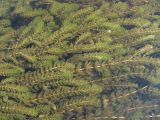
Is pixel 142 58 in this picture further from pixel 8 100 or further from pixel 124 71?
pixel 8 100

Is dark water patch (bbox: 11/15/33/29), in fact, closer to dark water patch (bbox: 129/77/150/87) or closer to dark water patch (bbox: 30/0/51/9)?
dark water patch (bbox: 30/0/51/9)

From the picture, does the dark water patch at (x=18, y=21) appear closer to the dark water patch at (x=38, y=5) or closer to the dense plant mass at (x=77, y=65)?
the dense plant mass at (x=77, y=65)

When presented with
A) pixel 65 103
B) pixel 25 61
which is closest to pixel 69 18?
pixel 25 61

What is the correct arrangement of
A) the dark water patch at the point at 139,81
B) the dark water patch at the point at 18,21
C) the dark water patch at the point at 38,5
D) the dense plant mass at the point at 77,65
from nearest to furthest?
the dense plant mass at the point at 77,65 → the dark water patch at the point at 139,81 → the dark water patch at the point at 18,21 → the dark water patch at the point at 38,5

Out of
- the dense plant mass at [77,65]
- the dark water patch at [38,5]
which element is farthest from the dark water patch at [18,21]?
the dark water patch at [38,5]

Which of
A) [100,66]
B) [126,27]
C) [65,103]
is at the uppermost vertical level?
[126,27]

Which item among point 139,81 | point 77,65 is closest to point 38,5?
point 77,65

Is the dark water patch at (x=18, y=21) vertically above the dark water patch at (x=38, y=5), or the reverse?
the dark water patch at (x=38, y=5)

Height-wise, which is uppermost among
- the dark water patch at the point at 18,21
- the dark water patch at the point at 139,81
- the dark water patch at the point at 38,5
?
the dark water patch at the point at 38,5

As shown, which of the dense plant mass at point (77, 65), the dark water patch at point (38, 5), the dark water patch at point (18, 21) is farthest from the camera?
the dark water patch at point (38, 5)
